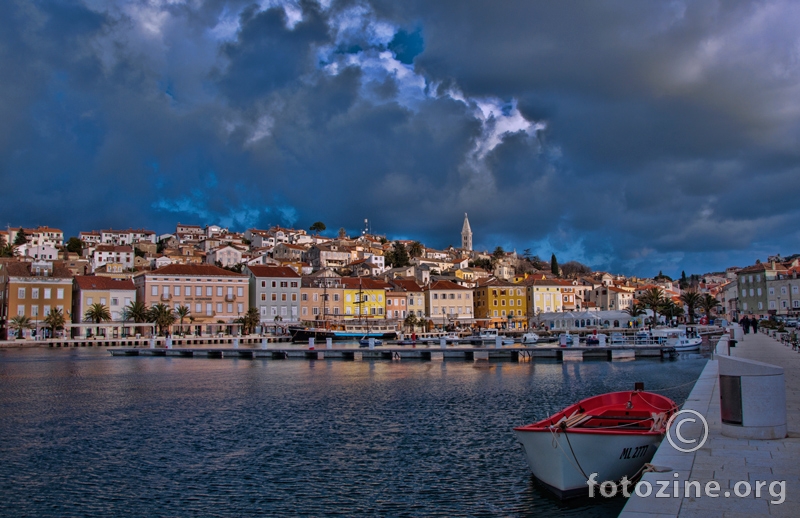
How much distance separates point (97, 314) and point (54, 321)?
5.12 metres

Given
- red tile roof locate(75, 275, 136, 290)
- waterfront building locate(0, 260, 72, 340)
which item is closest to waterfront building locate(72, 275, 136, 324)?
red tile roof locate(75, 275, 136, 290)

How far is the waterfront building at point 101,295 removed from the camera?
269ft

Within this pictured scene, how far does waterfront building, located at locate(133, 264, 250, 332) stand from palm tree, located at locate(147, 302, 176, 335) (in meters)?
3.07

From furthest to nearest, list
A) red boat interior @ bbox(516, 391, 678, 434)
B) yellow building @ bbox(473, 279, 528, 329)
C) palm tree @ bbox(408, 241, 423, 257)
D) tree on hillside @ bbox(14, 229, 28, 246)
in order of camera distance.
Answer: palm tree @ bbox(408, 241, 423, 257) < tree on hillside @ bbox(14, 229, 28, 246) < yellow building @ bbox(473, 279, 528, 329) < red boat interior @ bbox(516, 391, 678, 434)

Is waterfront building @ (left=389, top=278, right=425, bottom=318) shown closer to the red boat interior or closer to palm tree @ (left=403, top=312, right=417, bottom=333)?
palm tree @ (left=403, top=312, right=417, bottom=333)

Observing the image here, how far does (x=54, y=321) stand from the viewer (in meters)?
76.9

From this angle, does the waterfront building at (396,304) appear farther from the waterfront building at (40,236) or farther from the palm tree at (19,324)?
the waterfront building at (40,236)

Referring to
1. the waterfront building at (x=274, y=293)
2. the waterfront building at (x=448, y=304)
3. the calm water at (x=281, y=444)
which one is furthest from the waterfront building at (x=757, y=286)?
the waterfront building at (x=274, y=293)

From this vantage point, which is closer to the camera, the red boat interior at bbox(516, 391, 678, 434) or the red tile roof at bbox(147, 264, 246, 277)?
the red boat interior at bbox(516, 391, 678, 434)

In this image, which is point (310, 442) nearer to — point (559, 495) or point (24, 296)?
point (559, 495)

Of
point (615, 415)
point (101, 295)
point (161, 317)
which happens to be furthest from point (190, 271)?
point (615, 415)

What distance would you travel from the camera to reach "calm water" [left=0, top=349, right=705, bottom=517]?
1297 centimetres

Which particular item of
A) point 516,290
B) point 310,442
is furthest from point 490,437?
point 516,290

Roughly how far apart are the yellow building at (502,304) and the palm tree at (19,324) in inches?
2643
